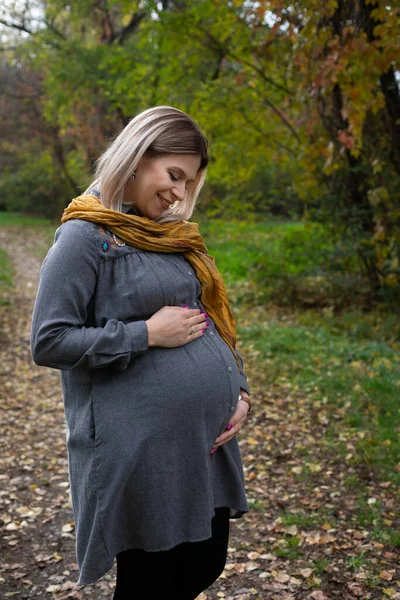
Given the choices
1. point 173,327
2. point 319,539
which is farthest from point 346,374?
→ point 173,327

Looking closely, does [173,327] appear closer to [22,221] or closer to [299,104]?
[299,104]

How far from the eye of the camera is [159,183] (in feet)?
6.40

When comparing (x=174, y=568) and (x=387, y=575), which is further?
(x=387, y=575)

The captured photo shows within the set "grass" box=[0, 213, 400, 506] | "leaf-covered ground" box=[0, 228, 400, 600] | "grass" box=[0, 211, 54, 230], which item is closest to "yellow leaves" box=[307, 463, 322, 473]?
"leaf-covered ground" box=[0, 228, 400, 600]

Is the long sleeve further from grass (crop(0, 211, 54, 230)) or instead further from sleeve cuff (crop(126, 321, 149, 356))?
grass (crop(0, 211, 54, 230))

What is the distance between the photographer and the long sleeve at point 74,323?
5.76 feet

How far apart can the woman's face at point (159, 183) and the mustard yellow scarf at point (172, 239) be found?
0.06 meters

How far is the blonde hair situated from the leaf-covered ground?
225 centimetres

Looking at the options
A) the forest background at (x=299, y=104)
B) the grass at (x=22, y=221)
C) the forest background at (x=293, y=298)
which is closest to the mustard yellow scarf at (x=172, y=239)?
the forest background at (x=299, y=104)

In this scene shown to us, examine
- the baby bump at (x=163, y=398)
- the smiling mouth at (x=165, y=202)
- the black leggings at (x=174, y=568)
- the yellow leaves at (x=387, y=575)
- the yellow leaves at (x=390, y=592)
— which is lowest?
the yellow leaves at (x=387, y=575)

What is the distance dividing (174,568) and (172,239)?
104 centimetres

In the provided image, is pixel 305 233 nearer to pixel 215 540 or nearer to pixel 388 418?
pixel 388 418

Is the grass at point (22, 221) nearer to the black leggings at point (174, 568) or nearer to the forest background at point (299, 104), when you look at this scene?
the forest background at point (299, 104)

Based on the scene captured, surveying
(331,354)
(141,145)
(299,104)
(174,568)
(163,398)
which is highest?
(299,104)
